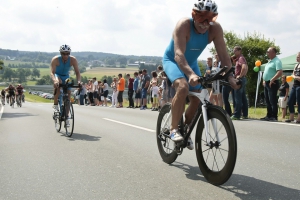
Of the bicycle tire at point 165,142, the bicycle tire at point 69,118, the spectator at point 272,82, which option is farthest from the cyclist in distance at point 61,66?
the spectator at point 272,82

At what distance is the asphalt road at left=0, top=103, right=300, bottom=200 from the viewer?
4.18m

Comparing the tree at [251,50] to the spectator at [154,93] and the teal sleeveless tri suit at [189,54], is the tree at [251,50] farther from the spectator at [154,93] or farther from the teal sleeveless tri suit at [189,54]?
the teal sleeveless tri suit at [189,54]

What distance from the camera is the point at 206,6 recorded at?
443cm

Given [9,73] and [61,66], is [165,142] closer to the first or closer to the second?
[61,66]

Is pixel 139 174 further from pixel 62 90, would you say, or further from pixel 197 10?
pixel 62 90

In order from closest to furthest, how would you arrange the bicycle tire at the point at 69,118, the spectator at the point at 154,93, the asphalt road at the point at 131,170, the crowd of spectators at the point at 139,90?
the asphalt road at the point at 131,170 → the bicycle tire at the point at 69,118 → the crowd of spectators at the point at 139,90 → the spectator at the point at 154,93

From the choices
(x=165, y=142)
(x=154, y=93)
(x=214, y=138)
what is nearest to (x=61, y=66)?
(x=165, y=142)

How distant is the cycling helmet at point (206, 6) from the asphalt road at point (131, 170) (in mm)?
1972

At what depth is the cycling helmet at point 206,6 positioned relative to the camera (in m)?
4.44

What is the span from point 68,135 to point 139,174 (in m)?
4.43

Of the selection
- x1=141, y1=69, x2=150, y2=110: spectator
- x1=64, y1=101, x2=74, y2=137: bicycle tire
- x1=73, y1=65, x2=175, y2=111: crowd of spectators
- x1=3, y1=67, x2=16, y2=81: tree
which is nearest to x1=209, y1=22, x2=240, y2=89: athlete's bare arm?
x1=64, y1=101, x2=74, y2=137: bicycle tire

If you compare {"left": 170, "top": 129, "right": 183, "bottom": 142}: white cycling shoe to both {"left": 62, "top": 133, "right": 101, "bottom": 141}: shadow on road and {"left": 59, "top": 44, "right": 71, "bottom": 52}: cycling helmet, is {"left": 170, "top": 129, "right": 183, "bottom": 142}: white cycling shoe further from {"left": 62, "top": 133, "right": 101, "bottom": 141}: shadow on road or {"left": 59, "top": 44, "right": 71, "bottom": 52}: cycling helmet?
{"left": 59, "top": 44, "right": 71, "bottom": 52}: cycling helmet

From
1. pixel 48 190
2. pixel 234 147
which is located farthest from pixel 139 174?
pixel 234 147

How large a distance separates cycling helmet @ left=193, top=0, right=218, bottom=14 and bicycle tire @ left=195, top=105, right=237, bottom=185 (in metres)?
1.10
